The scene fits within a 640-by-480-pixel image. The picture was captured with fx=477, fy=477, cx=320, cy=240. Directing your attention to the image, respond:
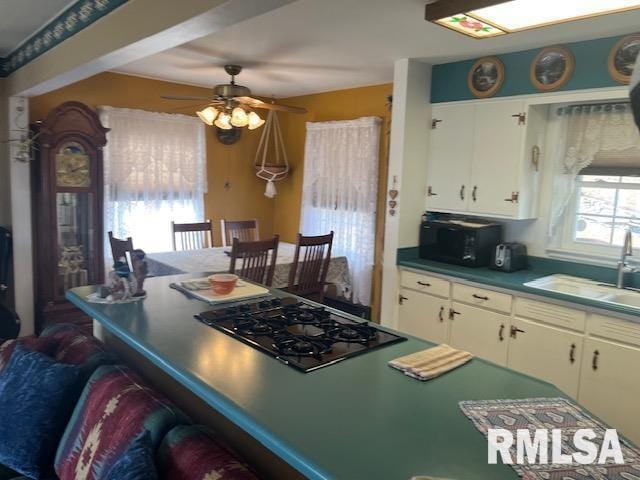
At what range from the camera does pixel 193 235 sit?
179 inches

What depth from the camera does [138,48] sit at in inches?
81.7

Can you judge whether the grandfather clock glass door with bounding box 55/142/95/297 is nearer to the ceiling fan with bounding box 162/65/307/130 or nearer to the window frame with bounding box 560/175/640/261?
the ceiling fan with bounding box 162/65/307/130

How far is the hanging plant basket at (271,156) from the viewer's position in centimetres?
513

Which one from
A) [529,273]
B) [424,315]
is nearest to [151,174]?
[424,315]

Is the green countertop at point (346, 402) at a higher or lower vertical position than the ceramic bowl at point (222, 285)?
lower

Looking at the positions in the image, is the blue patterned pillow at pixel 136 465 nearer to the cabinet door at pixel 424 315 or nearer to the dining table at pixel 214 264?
the dining table at pixel 214 264

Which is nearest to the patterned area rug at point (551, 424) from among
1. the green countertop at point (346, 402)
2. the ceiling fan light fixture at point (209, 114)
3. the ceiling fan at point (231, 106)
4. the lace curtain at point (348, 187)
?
the green countertop at point (346, 402)

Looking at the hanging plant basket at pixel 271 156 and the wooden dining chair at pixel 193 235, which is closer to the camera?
the wooden dining chair at pixel 193 235

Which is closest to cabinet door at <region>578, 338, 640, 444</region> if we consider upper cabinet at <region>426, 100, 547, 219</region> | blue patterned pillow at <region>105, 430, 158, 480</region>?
upper cabinet at <region>426, 100, 547, 219</region>

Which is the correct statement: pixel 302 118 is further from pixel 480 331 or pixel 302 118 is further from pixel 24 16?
pixel 480 331

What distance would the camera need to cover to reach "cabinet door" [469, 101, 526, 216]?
312cm

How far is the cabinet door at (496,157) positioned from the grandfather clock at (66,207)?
2.91 meters

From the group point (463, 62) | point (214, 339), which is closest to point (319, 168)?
point (463, 62)

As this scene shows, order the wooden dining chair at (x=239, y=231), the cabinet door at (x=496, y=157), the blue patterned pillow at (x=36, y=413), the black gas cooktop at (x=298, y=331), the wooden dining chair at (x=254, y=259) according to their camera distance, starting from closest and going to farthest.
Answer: the black gas cooktop at (x=298, y=331)
the blue patterned pillow at (x=36, y=413)
the cabinet door at (x=496, y=157)
the wooden dining chair at (x=254, y=259)
the wooden dining chair at (x=239, y=231)
